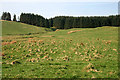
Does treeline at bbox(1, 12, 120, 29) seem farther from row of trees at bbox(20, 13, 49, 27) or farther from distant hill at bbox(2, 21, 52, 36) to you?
distant hill at bbox(2, 21, 52, 36)

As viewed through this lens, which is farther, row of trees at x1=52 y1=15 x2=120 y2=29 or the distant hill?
row of trees at x1=52 y1=15 x2=120 y2=29

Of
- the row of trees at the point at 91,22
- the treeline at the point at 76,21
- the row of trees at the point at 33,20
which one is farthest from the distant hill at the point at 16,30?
the row of trees at the point at 91,22

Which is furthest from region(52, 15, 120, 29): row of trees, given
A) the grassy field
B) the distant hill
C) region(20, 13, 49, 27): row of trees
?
the grassy field

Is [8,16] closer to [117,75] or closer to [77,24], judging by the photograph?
[77,24]

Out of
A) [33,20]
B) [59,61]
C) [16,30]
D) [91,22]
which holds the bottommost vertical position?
[59,61]

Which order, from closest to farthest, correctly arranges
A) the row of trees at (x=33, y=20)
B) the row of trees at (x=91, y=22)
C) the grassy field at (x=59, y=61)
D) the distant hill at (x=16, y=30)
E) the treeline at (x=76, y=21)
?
1. the grassy field at (x=59, y=61)
2. the distant hill at (x=16, y=30)
3. the row of trees at (x=91, y=22)
4. the treeline at (x=76, y=21)
5. the row of trees at (x=33, y=20)

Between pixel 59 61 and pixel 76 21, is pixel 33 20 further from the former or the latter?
pixel 59 61

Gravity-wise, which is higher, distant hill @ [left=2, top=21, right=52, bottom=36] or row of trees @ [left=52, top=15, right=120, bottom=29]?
row of trees @ [left=52, top=15, right=120, bottom=29]

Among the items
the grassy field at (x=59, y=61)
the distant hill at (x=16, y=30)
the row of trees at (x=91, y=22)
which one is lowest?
the grassy field at (x=59, y=61)

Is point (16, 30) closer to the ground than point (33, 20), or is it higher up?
closer to the ground

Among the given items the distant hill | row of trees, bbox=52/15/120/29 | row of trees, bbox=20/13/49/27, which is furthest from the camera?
row of trees, bbox=20/13/49/27

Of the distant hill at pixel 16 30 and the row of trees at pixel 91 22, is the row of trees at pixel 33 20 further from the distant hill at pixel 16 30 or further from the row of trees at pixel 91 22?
the distant hill at pixel 16 30

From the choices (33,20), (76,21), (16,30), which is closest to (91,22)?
(76,21)

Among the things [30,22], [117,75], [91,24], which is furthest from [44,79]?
[30,22]
